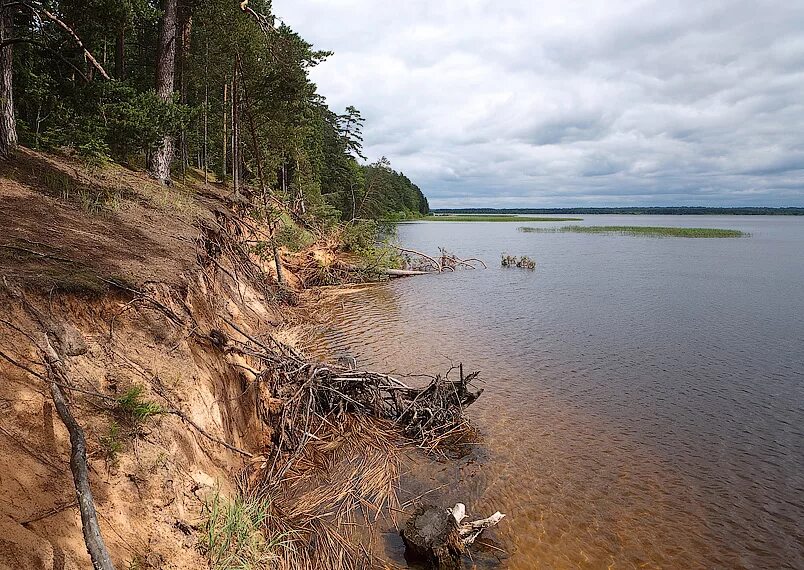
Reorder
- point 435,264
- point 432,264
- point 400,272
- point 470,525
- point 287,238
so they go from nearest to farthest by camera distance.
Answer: point 470,525 < point 287,238 < point 400,272 < point 435,264 < point 432,264

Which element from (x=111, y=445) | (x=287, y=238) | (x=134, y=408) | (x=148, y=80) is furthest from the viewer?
(x=287, y=238)

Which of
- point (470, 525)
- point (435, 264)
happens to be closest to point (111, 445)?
point (470, 525)

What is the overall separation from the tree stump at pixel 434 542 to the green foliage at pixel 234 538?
129cm

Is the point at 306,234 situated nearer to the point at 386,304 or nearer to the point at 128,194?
the point at 386,304

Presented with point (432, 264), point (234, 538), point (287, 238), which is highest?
point (287, 238)

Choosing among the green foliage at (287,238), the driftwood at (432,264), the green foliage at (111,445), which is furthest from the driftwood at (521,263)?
the green foliage at (111,445)

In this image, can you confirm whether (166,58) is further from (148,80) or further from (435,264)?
(435,264)

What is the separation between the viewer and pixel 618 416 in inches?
353

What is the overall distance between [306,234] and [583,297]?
12.3 meters

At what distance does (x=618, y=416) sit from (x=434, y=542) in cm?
540

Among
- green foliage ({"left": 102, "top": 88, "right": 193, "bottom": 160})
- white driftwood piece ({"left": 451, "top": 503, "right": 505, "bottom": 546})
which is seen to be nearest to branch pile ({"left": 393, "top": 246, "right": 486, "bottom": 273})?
green foliage ({"left": 102, "top": 88, "right": 193, "bottom": 160})

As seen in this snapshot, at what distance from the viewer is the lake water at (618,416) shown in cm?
572

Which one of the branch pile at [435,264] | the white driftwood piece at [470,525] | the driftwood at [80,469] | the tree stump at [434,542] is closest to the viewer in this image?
the driftwood at [80,469]

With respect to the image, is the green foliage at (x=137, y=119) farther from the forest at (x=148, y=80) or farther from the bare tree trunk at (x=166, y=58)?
the bare tree trunk at (x=166, y=58)
